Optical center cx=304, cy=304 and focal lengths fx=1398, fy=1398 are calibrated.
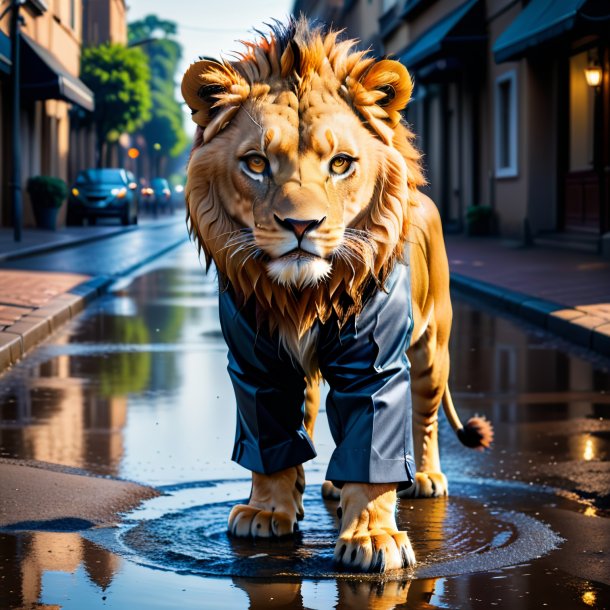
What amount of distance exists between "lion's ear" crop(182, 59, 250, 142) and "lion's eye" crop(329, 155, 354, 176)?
31 centimetres

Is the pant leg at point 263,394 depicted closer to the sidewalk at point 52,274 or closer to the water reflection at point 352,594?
the water reflection at point 352,594

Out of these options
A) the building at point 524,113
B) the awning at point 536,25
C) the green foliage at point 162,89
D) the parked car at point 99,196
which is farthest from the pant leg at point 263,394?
the green foliage at point 162,89

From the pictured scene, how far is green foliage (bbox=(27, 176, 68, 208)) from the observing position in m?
31.1

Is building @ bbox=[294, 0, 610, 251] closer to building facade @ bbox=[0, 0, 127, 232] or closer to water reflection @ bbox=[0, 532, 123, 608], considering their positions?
building facade @ bbox=[0, 0, 127, 232]

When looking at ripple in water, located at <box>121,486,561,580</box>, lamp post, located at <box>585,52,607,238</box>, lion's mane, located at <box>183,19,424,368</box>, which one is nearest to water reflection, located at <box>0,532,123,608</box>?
ripple in water, located at <box>121,486,561,580</box>

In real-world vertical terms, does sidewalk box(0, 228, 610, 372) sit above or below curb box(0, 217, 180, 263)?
below

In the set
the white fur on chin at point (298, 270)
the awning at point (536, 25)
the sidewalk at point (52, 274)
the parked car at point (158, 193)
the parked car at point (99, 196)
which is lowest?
the sidewalk at point (52, 274)

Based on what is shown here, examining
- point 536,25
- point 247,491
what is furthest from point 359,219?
point 536,25

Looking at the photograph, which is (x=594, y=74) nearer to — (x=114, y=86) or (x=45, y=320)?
(x=45, y=320)

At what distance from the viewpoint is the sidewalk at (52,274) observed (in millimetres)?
10477

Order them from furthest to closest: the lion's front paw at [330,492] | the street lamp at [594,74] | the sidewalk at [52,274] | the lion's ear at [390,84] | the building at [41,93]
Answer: the building at [41,93]
the street lamp at [594,74]
the sidewalk at [52,274]
the lion's front paw at [330,492]
the lion's ear at [390,84]

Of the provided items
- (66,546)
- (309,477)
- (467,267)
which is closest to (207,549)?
(66,546)

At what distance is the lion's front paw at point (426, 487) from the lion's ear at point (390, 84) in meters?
1.47

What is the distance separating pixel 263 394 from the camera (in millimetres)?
4195
